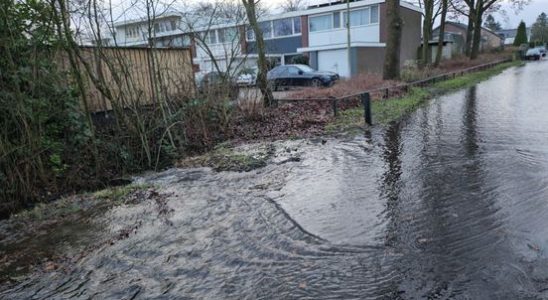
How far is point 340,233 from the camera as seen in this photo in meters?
4.87

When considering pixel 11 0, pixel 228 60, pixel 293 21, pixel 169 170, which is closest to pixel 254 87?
pixel 228 60

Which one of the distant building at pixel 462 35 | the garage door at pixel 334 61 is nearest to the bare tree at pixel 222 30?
the garage door at pixel 334 61

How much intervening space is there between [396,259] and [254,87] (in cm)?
909

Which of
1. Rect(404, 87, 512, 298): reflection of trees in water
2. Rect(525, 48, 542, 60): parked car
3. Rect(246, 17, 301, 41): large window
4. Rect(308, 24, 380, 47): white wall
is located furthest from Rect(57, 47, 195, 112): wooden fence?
Rect(525, 48, 542, 60): parked car

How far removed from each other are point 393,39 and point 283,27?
19.8 metres

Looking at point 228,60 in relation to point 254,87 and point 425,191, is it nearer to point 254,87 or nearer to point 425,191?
point 254,87

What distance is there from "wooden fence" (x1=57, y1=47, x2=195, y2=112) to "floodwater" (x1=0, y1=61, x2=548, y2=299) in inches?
84.1

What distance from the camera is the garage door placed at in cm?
3175

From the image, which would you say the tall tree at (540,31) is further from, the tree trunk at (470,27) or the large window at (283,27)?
the large window at (283,27)

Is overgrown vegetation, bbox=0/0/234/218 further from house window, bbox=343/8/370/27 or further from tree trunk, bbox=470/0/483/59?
tree trunk, bbox=470/0/483/59

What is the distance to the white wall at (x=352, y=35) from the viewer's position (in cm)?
3231

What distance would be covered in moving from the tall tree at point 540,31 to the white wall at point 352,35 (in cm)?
6258

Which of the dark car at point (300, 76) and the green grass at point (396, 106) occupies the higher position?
the dark car at point (300, 76)

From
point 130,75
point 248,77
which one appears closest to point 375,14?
point 248,77
